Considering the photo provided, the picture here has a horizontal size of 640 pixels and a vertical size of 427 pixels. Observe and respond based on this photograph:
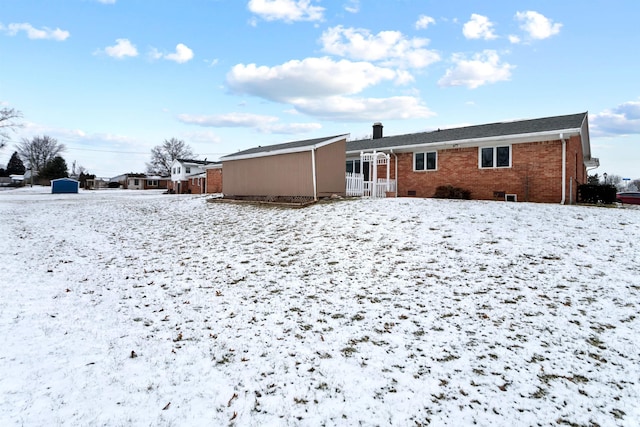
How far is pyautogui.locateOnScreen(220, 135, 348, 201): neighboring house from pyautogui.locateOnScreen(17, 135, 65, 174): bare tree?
8345 centimetres

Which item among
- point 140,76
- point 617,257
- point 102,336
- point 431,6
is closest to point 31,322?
point 102,336

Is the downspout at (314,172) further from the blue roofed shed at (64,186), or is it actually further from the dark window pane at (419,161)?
the blue roofed shed at (64,186)

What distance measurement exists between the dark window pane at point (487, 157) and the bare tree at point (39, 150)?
307 ft

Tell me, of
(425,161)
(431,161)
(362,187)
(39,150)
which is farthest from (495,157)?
(39,150)

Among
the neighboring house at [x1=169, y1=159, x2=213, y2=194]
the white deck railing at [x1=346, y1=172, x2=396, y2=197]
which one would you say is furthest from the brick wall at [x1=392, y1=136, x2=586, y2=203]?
the neighboring house at [x1=169, y1=159, x2=213, y2=194]

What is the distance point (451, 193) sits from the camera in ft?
52.3

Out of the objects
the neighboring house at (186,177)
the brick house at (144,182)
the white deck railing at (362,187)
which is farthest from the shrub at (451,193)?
the brick house at (144,182)

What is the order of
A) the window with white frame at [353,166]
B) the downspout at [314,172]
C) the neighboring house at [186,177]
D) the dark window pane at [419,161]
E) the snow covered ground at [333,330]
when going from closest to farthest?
1. the snow covered ground at [333,330]
2. the downspout at [314,172]
3. the dark window pane at [419,161]
4. the window with white frame at [353,166]
5. the neighboring house at [186,177]

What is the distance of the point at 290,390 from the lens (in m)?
3.25

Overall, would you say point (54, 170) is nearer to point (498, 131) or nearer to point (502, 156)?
point (498, 131)

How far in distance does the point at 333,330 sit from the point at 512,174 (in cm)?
1402

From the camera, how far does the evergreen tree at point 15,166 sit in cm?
8621

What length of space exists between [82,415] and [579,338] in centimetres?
549

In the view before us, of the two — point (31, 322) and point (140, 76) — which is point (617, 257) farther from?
point (140, 76)
